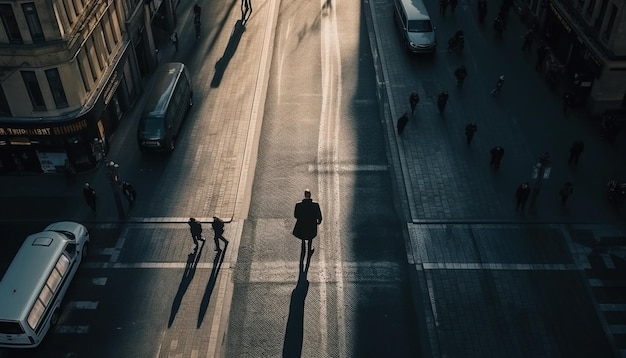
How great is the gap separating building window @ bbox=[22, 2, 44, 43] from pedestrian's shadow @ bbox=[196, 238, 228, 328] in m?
11.7

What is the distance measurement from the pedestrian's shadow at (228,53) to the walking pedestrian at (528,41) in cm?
1879

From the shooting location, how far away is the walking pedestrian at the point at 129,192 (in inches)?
1106

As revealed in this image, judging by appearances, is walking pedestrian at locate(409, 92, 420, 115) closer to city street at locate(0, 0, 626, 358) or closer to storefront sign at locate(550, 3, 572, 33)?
city street at locate(0, 0, 626, 358)

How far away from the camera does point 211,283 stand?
25.0m

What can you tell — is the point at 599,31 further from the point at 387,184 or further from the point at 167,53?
the point at 167,53

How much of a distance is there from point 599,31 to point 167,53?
26195 millimetres

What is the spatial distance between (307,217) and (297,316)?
3796 millimetres

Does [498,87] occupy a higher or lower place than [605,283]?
higher

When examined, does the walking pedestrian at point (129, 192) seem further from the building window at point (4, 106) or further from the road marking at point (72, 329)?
the road marking at point (72, 329)

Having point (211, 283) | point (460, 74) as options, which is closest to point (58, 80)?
point (211, 283)

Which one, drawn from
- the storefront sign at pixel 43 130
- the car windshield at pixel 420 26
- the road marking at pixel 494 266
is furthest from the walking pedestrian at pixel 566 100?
the storefront sign at pixel 43 130

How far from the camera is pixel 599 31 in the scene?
3284 centimetres

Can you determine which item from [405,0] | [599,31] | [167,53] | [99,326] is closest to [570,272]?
[599,31]

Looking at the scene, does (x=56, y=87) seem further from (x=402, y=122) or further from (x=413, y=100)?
(x=413, y=100)
